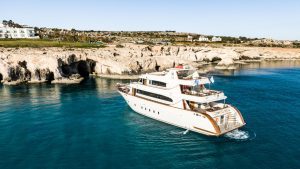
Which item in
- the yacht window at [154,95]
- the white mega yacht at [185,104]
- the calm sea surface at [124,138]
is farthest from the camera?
the yacht window at [154,95]

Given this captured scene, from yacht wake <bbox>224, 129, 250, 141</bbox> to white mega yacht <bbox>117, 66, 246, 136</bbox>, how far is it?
696 mm

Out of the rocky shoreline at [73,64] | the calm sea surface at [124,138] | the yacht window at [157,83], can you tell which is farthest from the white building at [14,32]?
the yacht window at [157,83]

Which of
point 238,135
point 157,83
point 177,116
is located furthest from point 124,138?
point 238,135

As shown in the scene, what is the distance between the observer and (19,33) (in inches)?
5433

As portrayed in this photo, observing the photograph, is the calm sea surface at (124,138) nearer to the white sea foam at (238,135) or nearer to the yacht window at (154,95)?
the white sea foam at (238,135)

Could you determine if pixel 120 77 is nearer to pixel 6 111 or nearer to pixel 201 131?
pixel 6 111

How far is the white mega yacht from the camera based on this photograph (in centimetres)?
3491

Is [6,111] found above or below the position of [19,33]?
below

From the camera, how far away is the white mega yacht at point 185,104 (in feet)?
115

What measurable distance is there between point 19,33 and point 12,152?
408 feet

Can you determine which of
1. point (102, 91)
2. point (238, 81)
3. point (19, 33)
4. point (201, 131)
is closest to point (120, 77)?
point (102, 91)

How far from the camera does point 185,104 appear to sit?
3709cm

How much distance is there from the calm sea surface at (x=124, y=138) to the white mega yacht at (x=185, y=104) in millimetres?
1182

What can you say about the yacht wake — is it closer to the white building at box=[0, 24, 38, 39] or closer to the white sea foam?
the white sea foam
